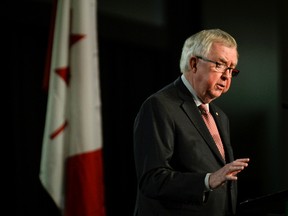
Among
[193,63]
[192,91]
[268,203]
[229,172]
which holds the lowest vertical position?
[268,203]

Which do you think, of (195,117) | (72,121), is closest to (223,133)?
(195,117)

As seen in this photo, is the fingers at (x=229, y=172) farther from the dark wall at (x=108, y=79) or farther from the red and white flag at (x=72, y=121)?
the dark wall at (x=108, y=79)

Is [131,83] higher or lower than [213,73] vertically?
lower

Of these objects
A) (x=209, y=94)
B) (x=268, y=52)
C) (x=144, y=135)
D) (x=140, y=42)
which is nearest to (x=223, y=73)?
(x=209, y=94)

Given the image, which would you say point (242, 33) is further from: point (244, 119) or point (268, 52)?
point (244, 119)

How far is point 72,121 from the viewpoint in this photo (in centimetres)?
247

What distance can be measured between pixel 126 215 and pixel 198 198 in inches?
75.7

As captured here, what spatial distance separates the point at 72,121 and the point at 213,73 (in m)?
0.92

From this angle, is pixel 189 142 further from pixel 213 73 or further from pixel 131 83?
pixel 131 83

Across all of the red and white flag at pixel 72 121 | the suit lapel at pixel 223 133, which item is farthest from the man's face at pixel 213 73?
the red and white flag at pixel 72 121

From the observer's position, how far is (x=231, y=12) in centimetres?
319

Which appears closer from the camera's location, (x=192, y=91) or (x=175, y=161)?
(x=175, y=161)

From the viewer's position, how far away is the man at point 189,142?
1602mm

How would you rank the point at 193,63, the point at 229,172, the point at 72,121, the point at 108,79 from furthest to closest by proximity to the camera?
the point at 108,79 < the point at 72,121 < the point at 193,63 < the point at 229,172
